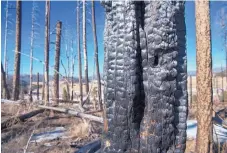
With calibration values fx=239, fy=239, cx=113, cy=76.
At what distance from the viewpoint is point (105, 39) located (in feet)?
7.65

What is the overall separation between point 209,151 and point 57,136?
14.9 ft

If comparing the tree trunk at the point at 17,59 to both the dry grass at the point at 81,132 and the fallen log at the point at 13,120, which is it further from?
the dry grass at the point at 81,132

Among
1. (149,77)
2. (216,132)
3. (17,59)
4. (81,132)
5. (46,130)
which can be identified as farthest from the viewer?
(17,59)

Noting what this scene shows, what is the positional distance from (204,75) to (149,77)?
116 inches

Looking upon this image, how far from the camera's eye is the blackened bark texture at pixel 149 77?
2084 mm

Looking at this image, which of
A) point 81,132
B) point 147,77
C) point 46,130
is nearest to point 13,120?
point 46,130

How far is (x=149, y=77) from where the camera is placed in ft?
6.97

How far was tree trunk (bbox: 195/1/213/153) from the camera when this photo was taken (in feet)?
15.2

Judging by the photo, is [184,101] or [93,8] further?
[93,8]

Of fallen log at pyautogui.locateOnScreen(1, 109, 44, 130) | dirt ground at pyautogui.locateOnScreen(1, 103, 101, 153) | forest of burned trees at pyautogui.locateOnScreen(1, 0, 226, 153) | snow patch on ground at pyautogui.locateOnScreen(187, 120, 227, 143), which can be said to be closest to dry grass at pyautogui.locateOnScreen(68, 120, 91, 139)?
dirt ground at pyautogui.locateOnScreen(1, 103, 101, 153)

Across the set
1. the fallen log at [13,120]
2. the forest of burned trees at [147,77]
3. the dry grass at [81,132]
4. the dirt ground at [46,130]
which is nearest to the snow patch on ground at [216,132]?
the dirt ground at [46,130]

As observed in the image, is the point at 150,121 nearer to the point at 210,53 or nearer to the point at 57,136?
the point at 210,53

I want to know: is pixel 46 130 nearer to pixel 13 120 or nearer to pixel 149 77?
pixel 13 120

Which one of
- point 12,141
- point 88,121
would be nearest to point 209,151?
point 88,121
